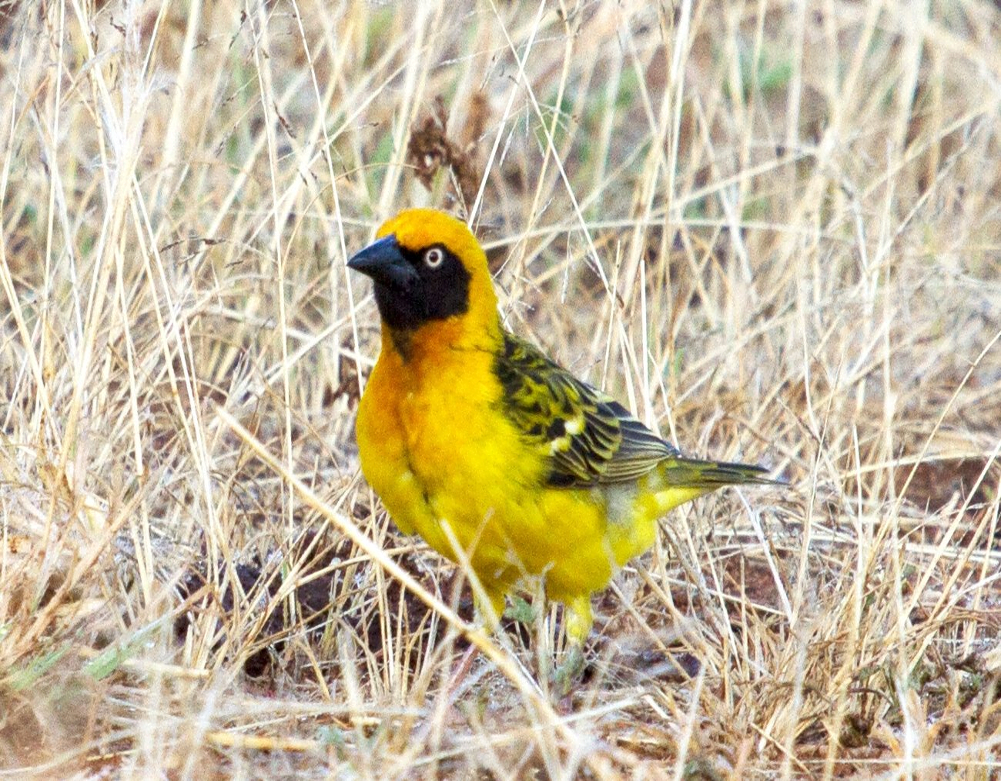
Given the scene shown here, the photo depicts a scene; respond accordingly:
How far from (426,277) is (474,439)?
45 cm

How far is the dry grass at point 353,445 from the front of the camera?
3340 millimetres

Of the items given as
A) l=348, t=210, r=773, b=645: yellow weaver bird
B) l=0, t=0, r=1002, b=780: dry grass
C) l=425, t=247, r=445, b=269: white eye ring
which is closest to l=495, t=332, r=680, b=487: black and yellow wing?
l=348, t=210, r=773, b=645: yellow weaver bird

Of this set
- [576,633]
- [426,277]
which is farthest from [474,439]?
[576,633]

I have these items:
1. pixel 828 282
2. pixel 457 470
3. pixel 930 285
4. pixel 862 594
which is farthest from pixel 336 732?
pixel 930 285

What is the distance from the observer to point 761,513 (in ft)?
16.0

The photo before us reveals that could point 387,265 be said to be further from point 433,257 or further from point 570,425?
point 570,425

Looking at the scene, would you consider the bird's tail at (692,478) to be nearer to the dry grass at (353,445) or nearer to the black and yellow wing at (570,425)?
the black and yellow wing at (570,425)

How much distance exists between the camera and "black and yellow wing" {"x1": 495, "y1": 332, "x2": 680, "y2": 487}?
4.04m

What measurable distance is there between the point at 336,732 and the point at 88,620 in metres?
0.81

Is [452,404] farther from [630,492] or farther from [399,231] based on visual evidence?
[630,492]

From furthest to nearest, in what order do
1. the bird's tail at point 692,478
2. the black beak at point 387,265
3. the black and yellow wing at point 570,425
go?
the bird's tail at point 692,478
the black and yellow wing at point 570,425
the black beak at point 387,265

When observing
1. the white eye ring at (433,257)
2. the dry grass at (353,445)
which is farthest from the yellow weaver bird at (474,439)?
the dry grass at (353,445)

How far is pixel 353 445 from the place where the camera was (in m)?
5.52

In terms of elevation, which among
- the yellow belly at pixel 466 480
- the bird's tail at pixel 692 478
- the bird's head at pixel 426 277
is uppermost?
the bird's head at pixel 426 277
